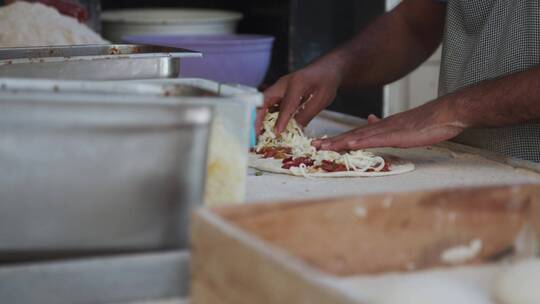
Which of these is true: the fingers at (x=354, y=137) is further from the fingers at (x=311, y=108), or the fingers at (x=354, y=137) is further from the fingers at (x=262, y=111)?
the fingers at (x=311, y=108)

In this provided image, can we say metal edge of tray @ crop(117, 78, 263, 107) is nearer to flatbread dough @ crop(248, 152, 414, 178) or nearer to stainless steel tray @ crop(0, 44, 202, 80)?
stainless steel tray @ crop(0, 44, 202, 80)

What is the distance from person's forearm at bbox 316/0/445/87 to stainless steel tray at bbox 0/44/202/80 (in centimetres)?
109

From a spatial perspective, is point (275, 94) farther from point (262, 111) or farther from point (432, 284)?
point (432, 284)

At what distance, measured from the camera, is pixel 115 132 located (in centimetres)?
123

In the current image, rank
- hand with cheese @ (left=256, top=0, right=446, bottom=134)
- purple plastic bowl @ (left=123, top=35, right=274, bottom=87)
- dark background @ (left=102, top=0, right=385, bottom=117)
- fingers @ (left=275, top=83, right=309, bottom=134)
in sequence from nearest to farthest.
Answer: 1. fingers @ (left=275, top=83, right=309, bottom=134)
2. hand with cheese @ (left=256, top=0, right=446, bottom=134)
3. purple plastic bowl @ (left=123, top=35, right=274, bottom=87)
4. dark background @ (left=102, top=0, right=385, bottom=117)

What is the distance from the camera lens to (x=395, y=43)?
123 inches

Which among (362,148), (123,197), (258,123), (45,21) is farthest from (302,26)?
(123,197)

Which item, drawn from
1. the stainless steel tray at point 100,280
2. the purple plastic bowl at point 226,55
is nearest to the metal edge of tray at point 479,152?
the purple plastic bowl at point 226,55

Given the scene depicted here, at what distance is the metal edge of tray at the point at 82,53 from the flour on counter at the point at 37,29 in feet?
2.67

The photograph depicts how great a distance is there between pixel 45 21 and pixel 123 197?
76.0 inches

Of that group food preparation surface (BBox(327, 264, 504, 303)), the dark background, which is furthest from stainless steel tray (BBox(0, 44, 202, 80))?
the dark background

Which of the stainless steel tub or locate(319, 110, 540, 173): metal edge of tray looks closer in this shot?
the stainless steel tub

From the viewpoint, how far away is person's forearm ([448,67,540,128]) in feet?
7.15

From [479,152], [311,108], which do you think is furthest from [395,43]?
[479,152]
